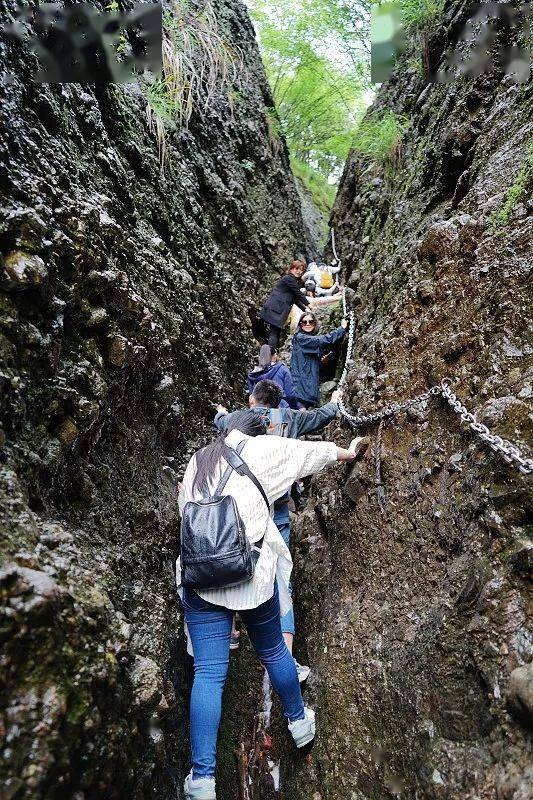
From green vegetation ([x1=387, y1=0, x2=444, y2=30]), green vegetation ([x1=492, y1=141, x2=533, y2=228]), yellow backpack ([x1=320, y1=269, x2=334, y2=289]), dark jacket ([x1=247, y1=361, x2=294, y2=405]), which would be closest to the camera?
green vegetation ([x1=492, y1=141, x2=533, y2=228])

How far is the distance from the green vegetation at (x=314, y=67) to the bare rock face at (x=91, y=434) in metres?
8.45

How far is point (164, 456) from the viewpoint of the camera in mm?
4168

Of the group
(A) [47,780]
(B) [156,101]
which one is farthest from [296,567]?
(B) [156,101]

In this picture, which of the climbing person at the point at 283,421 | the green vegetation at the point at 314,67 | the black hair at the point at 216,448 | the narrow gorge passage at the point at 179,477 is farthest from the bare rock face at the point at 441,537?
the green vegetation at the point at 314,67

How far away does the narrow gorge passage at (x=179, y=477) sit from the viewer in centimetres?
202

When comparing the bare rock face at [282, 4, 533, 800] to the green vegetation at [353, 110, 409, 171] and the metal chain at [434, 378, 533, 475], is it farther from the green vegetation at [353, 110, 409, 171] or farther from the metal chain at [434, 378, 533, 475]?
the green vegetation at [353, 110, 409, 171]

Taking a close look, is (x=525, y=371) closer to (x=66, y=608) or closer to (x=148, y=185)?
(x=66, y=608)

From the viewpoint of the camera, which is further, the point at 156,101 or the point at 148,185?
the point at 156,101

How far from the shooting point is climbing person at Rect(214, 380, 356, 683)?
140 inches

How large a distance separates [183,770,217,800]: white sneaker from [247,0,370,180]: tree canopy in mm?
12561

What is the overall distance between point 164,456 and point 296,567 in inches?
58.3

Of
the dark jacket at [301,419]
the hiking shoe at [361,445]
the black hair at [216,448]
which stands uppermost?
the black hair at [216,448]

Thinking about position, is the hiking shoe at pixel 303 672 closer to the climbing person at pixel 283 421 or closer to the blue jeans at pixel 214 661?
the climbing person at pixel 283 421

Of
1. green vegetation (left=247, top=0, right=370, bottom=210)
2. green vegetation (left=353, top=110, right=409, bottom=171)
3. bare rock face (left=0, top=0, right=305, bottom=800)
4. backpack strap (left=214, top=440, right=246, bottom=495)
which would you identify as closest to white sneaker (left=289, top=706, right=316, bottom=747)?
bare rock face (left=0, top=0, right=305, bottom=800)
